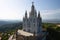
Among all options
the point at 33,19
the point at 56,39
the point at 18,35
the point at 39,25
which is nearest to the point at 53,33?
the point at 56,39

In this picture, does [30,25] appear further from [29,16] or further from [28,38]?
[28,38]

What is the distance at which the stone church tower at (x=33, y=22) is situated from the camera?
35.6 feet

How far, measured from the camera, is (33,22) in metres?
10.9

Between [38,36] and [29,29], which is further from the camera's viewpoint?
[29,29]

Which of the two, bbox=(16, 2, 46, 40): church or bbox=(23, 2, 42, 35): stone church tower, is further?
bbox=(23, 2, 42, 35): stone church tower

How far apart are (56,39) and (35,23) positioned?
259 centimetres

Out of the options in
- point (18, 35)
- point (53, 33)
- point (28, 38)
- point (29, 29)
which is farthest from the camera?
point (53, 33)

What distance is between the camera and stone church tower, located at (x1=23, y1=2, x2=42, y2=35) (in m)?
10.8

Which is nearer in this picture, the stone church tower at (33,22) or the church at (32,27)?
the church at (32,27)

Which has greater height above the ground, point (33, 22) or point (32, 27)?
point (33, 22)

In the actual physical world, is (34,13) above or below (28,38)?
above

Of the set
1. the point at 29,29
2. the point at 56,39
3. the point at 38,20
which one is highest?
the point at 38,20

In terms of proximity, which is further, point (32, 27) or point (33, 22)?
point (32, 27)

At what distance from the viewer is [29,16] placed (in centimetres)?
1138
